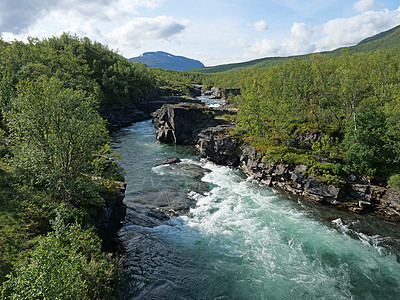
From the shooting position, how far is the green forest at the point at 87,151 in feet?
44.3

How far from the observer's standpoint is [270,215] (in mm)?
30672

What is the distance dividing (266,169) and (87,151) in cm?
2994

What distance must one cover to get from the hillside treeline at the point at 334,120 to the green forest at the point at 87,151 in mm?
187

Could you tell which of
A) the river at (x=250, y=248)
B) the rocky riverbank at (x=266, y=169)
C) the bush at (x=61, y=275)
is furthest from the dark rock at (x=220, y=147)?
the bush at (x=61, y=275)

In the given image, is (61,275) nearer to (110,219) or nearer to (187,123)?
(110,219)

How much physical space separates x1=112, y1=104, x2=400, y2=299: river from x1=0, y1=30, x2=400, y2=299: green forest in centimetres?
556

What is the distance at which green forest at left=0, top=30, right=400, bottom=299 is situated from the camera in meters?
13.5

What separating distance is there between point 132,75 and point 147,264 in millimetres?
133769

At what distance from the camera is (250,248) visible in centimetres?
2428

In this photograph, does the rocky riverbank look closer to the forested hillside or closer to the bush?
the forested hillside

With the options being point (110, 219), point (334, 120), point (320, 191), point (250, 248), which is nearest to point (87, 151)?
point (110, 219)

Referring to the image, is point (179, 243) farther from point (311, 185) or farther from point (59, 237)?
point (311, 185)

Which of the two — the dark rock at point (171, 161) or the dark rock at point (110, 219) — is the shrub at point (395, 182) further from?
the dark rock at point (171, 161)

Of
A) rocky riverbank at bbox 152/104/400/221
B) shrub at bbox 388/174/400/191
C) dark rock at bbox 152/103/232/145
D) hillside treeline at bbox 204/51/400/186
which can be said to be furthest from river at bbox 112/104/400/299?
dark rock at bbox 152/103/232/145
